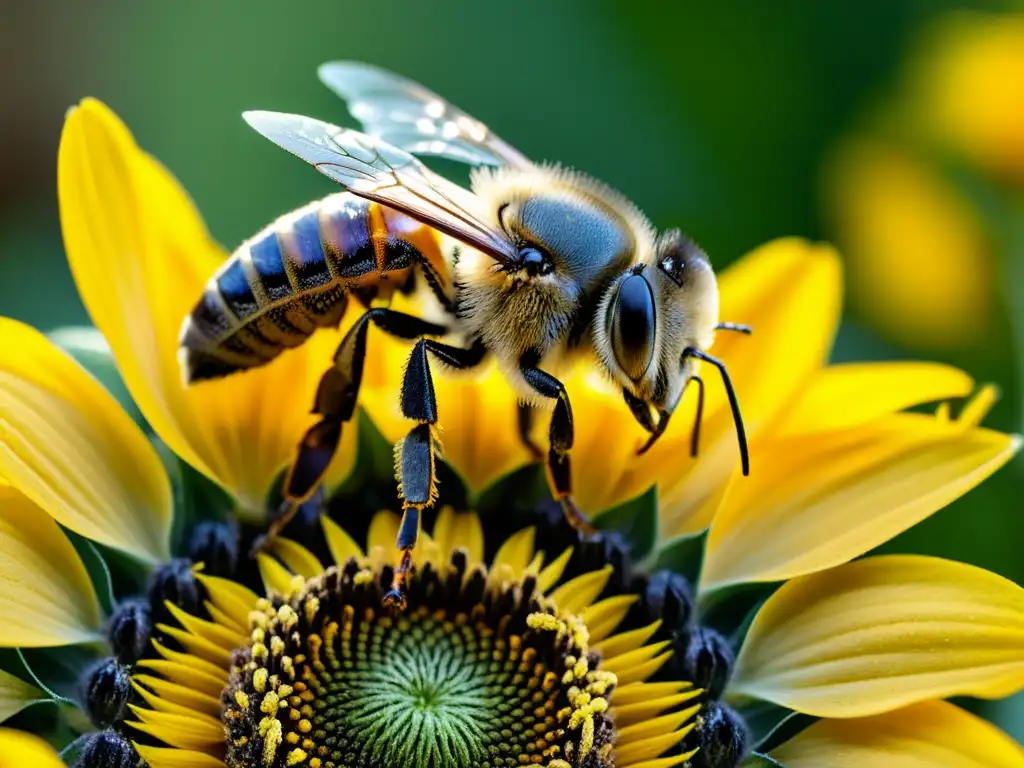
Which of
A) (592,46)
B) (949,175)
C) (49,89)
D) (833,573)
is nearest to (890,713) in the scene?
(833,573)

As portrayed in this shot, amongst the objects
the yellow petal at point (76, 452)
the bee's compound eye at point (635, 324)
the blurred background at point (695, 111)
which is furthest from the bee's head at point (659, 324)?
the blurred background at point (695, 111)

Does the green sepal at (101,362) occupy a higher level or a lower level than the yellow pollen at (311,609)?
higher

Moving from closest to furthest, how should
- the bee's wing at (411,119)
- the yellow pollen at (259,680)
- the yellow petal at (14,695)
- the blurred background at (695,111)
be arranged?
the yellow petal at (14,695) < the yellow pollen at (259,680) < the bee's wing at (411,119) < the blurred background at (695,111)

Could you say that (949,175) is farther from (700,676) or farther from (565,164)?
(700,676)

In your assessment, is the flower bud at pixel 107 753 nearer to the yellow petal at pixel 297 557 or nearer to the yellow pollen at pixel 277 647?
the yellow pollen at pixel 277 647

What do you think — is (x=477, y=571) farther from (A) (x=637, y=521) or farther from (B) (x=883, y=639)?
(B) (x=883, y=639)

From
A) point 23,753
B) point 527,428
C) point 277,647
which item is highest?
point 527,428

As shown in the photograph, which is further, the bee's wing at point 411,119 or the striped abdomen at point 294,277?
the bee's wing at point 411,119

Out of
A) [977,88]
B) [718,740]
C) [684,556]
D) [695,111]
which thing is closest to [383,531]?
[684,556]
